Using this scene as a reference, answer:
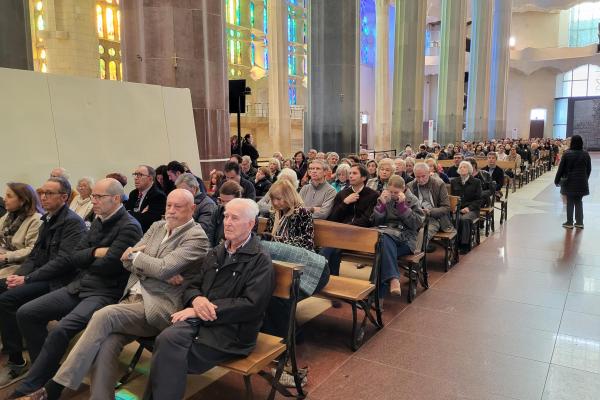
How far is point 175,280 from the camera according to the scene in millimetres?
3547

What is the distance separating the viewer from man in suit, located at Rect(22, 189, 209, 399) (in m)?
3.19

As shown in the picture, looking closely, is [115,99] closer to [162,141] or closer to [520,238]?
[162,141]

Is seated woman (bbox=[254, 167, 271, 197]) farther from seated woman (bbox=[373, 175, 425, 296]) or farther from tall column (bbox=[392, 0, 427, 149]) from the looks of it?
tall column (bbox=[392, 0, 427, 149])

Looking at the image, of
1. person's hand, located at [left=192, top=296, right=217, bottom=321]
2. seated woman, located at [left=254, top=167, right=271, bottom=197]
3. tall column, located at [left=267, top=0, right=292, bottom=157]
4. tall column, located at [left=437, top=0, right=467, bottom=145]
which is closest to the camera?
person's hand, located at [left=192, top=296, right=217, bottom=321]

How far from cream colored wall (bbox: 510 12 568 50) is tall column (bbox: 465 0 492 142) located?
1744 centimetres

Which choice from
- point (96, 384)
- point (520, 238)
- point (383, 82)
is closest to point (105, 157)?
point (96, 384)

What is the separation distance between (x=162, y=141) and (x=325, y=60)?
7798 mm

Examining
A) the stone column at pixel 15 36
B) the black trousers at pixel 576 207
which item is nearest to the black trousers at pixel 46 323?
the stone column at pixel 15 36

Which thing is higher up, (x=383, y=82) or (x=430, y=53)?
(x=430, y=53)

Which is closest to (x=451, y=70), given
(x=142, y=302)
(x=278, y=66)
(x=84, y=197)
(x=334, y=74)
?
(x=278, y=66)

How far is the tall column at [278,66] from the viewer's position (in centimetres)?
2717

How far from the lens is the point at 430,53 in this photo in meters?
46.6

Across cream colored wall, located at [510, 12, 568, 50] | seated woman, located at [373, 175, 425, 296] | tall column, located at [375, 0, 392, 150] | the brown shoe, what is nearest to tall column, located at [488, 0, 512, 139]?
tall column, located at [375, 0, 392, 150]

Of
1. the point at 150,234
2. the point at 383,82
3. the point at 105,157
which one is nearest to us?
the point at 150,234
